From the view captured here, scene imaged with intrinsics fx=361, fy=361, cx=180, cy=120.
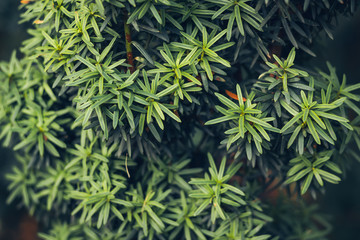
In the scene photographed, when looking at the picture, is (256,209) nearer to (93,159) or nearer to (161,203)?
(161,203)

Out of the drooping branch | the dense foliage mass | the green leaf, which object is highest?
the drooping branch

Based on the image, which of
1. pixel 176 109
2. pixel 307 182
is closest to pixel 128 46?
pixel 176 109

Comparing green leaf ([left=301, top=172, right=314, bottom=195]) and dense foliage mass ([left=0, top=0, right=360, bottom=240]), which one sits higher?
dense foliage mass ([left=0, top=0, right=360, bottom=240])

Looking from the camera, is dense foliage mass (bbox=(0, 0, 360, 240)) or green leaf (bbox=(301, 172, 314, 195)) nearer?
dense foliage mass (bbox=(0, 0, 360, 240))

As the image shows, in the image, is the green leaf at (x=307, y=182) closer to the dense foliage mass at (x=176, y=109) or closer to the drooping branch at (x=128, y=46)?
the dense foliage mass at (x=176, y=109)

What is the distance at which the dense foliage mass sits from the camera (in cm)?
172

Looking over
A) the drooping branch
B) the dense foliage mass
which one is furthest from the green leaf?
the drooping branch

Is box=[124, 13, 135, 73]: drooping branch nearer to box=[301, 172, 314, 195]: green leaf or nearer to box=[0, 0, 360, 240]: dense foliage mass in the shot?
box=[0, 0, 360, 240]: dense foliage mass

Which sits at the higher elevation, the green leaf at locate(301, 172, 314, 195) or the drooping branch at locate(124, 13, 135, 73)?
the drooping branch at locate(124, 13, 135, 73)

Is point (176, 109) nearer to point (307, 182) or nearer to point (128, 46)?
point (128, 46)

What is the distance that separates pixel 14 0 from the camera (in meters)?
3.03

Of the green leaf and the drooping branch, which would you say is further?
the green leaf

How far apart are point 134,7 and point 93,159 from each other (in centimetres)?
91

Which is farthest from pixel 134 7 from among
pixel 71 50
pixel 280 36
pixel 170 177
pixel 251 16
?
pixel 170 177
